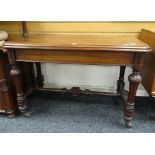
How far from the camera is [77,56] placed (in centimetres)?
107

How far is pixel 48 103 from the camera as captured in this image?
5.29ft

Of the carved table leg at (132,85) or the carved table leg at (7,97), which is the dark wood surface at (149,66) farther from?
the carved table leg at (7,97)

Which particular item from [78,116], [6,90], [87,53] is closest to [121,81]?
[78,116]

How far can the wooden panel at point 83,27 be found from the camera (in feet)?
4.78

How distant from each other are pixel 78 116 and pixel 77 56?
1.89ft

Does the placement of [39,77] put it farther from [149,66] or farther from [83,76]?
[149,66]

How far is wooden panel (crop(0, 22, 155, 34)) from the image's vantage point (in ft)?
4.78

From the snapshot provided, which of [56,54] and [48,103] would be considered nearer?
[56,54]

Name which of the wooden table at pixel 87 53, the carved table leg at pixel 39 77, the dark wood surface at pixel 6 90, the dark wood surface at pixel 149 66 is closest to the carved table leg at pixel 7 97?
the dark wood surface at pixel 6 90

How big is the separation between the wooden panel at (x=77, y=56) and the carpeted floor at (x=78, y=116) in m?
0.52

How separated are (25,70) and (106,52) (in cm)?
84
